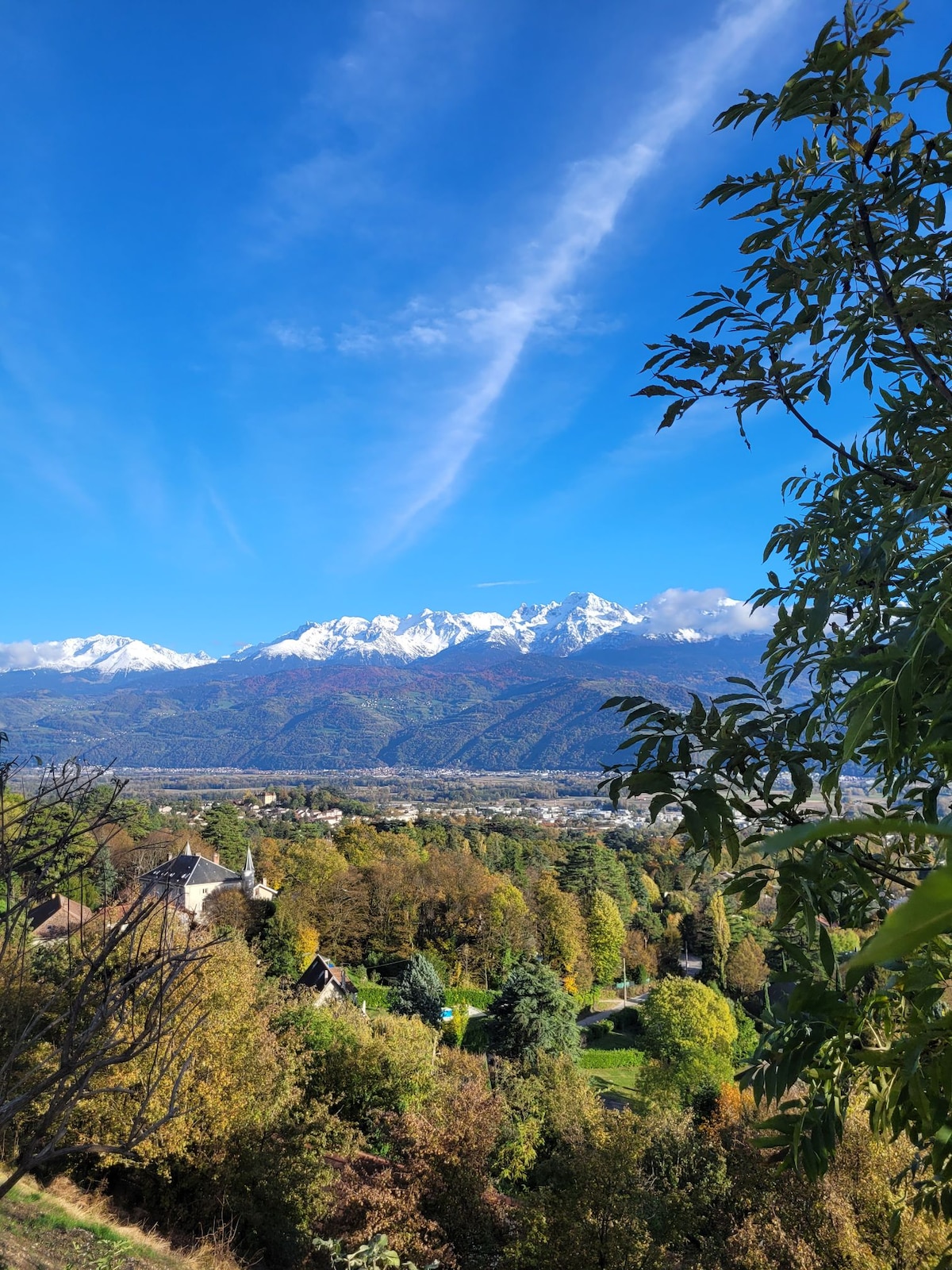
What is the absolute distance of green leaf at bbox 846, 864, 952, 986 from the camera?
0.39 m

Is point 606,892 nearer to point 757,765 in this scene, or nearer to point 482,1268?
point 482,1268

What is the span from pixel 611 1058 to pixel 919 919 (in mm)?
31864

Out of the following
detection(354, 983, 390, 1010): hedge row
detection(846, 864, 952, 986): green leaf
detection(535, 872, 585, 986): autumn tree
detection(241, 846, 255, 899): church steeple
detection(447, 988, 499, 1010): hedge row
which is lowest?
detection(447, 988, 499, 1010): hedge row

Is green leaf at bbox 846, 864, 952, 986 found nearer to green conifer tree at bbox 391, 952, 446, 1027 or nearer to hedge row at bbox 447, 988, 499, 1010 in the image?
green conifer tree at bbox 391, 952, 446, 1027

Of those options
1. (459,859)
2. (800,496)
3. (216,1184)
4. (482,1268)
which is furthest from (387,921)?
(800,496)

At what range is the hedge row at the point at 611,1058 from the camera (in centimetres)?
2707

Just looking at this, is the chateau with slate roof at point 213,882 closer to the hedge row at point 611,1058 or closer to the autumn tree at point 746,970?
the hedge row at point 611,1058

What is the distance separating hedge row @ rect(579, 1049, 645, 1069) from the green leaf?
30.1 metres

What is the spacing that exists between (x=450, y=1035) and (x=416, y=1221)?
1689cm

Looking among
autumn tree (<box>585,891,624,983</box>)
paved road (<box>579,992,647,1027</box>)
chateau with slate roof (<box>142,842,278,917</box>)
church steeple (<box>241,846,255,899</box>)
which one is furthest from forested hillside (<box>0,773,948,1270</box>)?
autumn tree (<box>585,891,624,983</box>)

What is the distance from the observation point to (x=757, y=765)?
2188 mm

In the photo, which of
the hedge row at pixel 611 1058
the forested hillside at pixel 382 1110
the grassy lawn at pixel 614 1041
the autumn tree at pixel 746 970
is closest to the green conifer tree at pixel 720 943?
the autumn tree at pixel 746 970

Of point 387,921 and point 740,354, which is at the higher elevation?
point 740,354

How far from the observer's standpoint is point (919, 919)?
1.32ft
